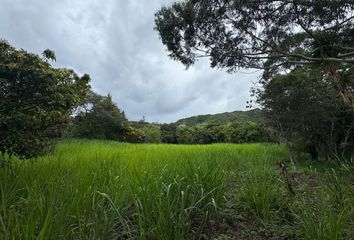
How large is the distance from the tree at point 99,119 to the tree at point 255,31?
1216 cm

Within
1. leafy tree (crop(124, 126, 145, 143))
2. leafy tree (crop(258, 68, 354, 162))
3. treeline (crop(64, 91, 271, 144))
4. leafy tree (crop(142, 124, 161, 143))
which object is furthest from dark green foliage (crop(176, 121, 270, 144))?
leafy tree (crop(258, 68, 354, 162))

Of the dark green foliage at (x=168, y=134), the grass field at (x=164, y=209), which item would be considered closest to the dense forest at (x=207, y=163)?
the grass field at (x=164, y=209)

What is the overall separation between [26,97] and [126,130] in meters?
15.6

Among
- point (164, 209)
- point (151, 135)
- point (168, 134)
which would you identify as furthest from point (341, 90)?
point (168, 134)

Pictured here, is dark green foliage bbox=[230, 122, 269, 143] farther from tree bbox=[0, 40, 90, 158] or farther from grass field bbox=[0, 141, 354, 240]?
tree bbox=[0, 40, 90, 158]

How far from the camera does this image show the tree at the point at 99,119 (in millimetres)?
17312

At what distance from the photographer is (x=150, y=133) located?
69.3 ft

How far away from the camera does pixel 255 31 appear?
6.00 metres

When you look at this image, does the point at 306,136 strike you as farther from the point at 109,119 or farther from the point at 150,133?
the point at 150,133

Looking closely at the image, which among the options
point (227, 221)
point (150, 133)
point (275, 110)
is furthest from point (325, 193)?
point (150, 133)

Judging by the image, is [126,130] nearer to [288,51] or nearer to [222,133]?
[222,133]

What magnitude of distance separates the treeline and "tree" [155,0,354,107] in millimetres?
9693

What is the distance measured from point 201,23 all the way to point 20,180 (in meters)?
4.34

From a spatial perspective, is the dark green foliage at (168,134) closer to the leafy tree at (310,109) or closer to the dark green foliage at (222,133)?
the dark green foliage at (222,133)
